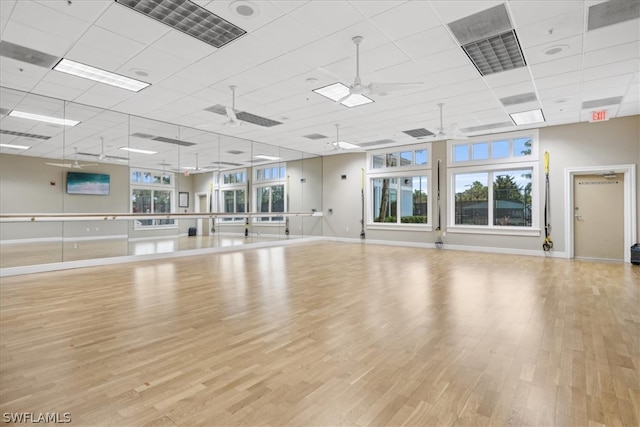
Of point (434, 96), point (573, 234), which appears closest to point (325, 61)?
point (434, 96)

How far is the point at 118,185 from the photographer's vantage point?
296 inches

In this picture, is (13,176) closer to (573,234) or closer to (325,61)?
(325,61)

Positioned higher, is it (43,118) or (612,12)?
(612,12)

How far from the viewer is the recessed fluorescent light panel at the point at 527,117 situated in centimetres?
729

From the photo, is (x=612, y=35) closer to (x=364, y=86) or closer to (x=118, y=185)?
(x=364, y=86)

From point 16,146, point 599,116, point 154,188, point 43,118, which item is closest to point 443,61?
point 599,116

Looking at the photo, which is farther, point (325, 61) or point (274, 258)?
point (274, 258)

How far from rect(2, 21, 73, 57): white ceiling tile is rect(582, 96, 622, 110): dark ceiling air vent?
29.6 feet

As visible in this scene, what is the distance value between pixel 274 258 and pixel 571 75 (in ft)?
22.5

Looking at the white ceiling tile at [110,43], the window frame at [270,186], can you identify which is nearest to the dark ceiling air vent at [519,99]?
the white ceiling tile at [110,43]

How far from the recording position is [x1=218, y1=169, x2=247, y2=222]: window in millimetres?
9875

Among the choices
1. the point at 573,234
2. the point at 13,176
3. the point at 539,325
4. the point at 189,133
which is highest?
the point at 189,133

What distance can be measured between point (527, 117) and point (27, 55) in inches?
375

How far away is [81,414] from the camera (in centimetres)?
185
